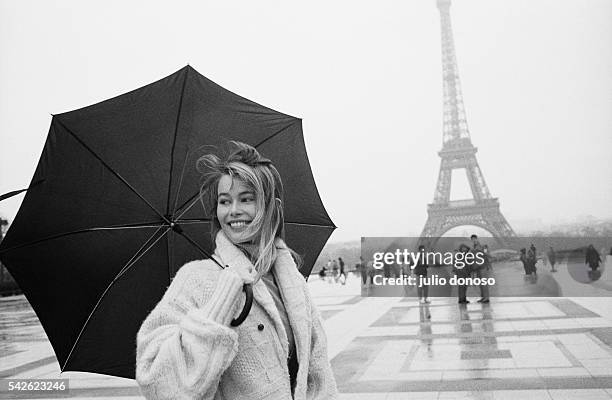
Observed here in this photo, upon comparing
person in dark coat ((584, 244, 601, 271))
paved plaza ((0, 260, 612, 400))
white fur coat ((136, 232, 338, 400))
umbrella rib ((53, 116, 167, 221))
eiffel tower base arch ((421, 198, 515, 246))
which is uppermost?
eiffel tower base arch ((421, 198, 515, 246))

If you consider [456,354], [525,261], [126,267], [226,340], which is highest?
[525,261]

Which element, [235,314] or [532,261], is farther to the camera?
[532,261]

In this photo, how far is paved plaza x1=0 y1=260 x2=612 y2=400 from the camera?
520 cm

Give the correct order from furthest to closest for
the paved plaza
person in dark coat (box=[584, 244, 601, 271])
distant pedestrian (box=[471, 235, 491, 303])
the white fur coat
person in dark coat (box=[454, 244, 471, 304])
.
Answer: person in dark coat (box=[584, 244, 601, 271])
person in dark coat (box=[454, 244, 471, 304])
distant pedestrian (box=[471, 235, 491, 303])
the paved plaza
the white fur coat

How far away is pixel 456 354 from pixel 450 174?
23.9 m

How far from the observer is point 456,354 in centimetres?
665

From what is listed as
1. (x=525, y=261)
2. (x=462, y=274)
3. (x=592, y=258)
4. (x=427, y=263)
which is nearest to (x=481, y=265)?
(x=462, y=274)

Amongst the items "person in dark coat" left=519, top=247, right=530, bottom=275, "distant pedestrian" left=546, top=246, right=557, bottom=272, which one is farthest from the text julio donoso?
"distant pedestrian" left=546, top=246, right=557, bottom=272

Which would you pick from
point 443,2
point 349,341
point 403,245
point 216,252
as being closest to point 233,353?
point 216,252

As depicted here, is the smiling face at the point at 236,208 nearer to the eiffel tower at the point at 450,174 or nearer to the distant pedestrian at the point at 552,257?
the distant pedestrian at the point at 552,257

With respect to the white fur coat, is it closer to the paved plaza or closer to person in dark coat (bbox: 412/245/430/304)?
the paved plaza

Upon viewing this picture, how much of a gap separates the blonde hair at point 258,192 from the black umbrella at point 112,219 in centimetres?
42

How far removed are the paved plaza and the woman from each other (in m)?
3.61

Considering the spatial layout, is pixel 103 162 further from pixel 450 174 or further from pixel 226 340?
pixel 450 174
